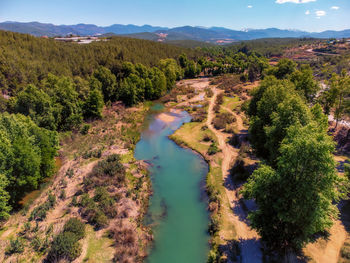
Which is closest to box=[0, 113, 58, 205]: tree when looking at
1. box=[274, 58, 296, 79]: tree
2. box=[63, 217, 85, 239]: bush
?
box=[63, 217, 85, 239]: bush

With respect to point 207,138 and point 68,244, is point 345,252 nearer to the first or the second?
point 68,244

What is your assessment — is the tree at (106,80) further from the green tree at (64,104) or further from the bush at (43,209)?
the bush at (43,209)

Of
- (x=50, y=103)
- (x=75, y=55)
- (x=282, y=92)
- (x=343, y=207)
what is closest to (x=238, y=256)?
(x=343, y=207)

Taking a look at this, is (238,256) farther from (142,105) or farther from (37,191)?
(142,105)

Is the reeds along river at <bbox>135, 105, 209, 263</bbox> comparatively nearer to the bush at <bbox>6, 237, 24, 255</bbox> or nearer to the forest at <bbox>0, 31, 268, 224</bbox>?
the bush at <bbox>6, 237, 24, 255</bbox>

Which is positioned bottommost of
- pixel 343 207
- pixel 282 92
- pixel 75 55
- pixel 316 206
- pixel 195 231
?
pixel 195 231

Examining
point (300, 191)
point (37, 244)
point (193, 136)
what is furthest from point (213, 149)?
point (37, 244)

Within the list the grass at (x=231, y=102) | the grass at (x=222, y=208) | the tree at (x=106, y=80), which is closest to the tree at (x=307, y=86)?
the grass at (x=231, y=102)
